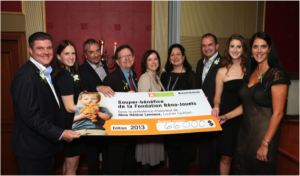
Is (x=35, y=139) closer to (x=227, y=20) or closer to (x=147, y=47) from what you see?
(x=147, y=47)

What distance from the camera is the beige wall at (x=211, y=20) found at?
324cm

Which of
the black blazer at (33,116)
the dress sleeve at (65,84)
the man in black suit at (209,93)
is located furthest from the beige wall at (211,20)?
the black blazer at (33,116)

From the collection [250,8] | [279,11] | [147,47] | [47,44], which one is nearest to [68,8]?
[147,47]

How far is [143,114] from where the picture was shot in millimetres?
1890

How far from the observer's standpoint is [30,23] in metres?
2.91

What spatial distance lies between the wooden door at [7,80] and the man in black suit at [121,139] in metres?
1.77

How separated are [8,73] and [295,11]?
5408 mm

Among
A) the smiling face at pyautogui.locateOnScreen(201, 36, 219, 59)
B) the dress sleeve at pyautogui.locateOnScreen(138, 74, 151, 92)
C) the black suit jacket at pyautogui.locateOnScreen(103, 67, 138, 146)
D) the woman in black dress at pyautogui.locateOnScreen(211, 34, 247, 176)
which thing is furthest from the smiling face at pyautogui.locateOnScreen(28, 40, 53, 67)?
the smiling face at pyautogui.locateOnScreen(201, 36, 219, 59)

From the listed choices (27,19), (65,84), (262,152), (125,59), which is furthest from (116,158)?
(27,19)

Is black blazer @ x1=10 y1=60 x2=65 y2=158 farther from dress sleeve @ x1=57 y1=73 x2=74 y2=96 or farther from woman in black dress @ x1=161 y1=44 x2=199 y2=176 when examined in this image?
woman in black dress @ x1=161 y1=44 x2=199 y2=176

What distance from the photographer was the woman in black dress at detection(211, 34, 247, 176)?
2.18m

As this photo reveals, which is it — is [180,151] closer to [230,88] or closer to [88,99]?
[230,88]

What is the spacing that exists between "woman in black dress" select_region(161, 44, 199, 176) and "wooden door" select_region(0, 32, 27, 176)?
2.35 meters

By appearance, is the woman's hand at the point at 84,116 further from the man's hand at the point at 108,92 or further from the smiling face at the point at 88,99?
the man's hand at the point at 108,92
